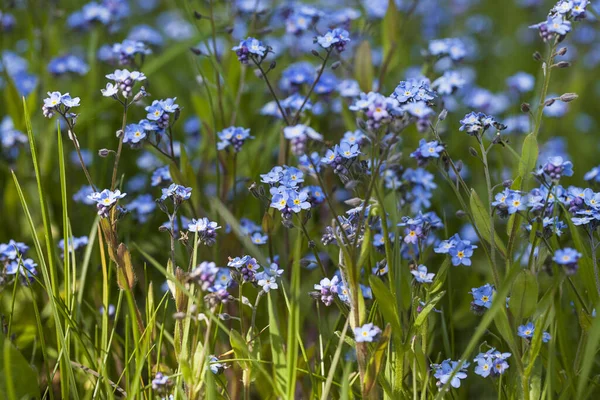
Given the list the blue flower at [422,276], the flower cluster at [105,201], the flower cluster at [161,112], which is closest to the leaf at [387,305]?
the blue flower at [422,276]

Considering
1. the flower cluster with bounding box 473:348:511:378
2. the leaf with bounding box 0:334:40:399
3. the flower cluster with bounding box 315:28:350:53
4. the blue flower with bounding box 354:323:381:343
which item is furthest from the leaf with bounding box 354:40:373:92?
the leaf with bounding box 0:334:40:399

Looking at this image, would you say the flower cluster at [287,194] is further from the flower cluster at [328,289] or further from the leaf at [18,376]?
the leaf at [18,376]

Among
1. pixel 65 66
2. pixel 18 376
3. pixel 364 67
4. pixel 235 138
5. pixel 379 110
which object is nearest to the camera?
pixel 379 110

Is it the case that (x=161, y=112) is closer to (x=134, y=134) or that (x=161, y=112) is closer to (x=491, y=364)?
(x=134, y=134)

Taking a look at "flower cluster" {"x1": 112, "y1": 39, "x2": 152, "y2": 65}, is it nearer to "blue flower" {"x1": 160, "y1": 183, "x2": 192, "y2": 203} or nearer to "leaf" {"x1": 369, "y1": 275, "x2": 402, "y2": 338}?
"blue flower" {"x1": 160, "y1": 183, "x2": 192, "y2": 203}

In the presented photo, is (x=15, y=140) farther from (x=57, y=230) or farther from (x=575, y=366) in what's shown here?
(x=575, y=366)

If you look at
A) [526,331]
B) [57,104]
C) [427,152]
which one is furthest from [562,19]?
[57,104]
